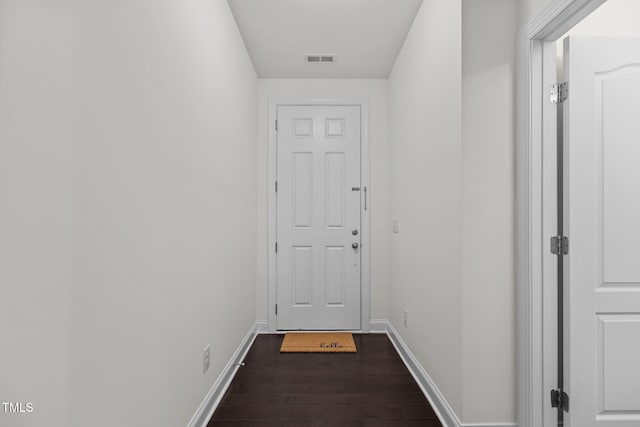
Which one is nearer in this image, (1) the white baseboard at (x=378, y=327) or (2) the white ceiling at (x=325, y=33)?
(2) the white ceiling at (x=325, y=33)

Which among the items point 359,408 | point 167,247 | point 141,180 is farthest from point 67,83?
point 359,408

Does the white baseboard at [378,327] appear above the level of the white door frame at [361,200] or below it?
below

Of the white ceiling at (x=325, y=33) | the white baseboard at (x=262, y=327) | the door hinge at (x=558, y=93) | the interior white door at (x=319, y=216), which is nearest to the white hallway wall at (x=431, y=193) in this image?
the white ceiling at (x=325, y=33)

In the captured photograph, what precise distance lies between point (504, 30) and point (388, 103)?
1970 millimetres

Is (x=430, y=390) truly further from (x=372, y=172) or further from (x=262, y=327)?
(x=372, y=172)

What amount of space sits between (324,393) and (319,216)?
5.88 feet

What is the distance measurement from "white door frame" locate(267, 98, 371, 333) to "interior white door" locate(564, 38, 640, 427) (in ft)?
7.02

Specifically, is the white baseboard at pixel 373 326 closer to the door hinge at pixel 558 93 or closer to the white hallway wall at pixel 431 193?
the white hallway wall at pixel 431 193

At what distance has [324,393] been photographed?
244 cm

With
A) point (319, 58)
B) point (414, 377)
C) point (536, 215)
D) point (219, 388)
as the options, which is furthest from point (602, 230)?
point (319, 58)

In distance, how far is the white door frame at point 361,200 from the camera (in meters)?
3.78

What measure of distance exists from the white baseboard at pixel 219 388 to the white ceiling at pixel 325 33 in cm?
252

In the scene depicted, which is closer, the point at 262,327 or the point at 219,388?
the point at 219,388

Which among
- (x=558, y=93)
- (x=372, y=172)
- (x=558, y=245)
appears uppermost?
(x=558, y=93)
